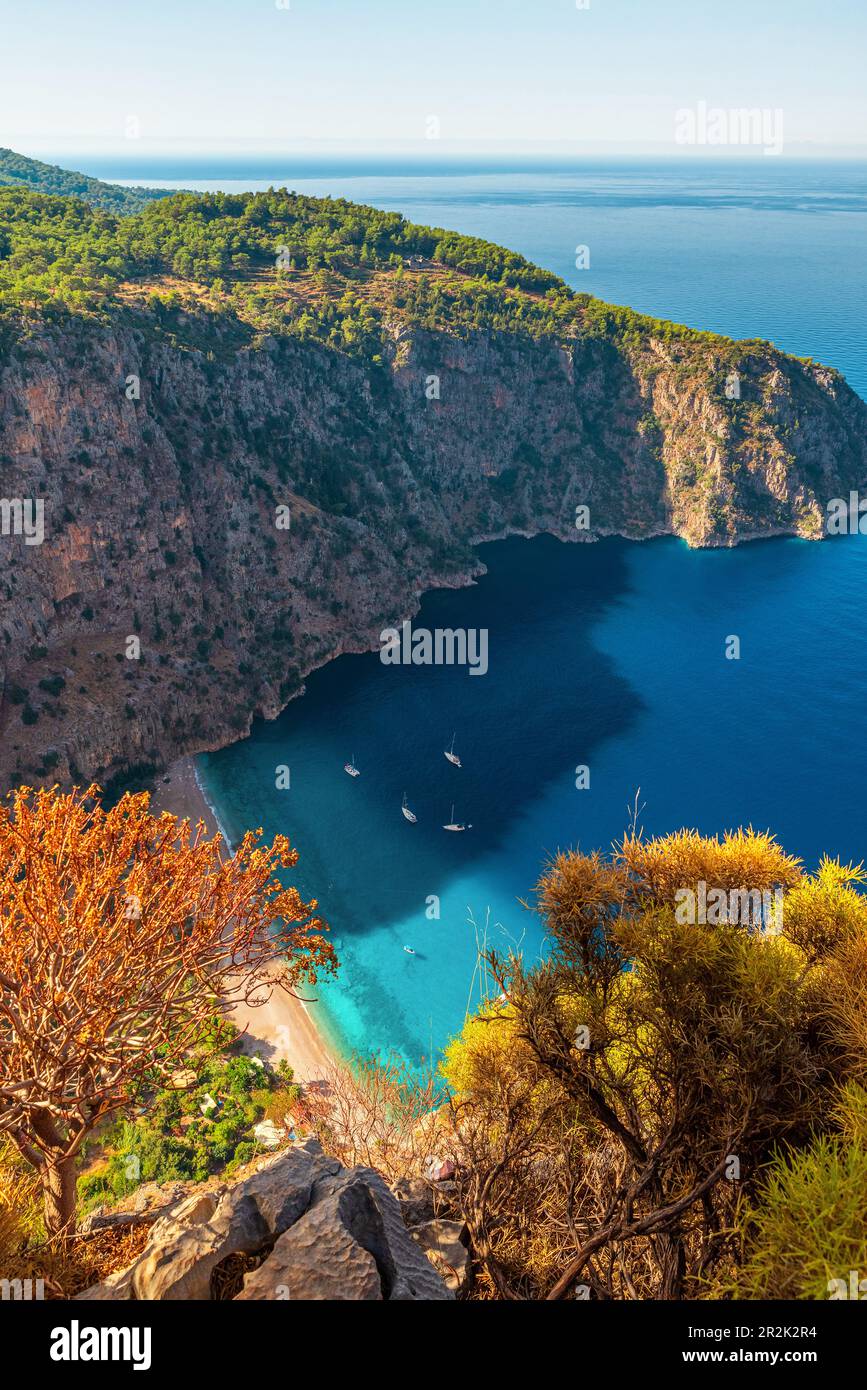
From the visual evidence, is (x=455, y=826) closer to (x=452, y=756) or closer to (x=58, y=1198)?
(x=452, y=756)

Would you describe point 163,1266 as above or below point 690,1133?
above

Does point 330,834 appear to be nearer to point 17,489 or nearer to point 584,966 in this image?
point 17,489

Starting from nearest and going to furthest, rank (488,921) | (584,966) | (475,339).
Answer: (584,966)
(488,921)
(475,339)

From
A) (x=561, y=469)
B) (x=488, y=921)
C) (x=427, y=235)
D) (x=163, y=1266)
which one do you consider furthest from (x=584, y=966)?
(x=427, y=235)
